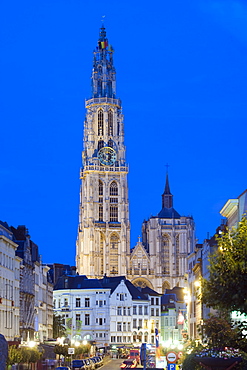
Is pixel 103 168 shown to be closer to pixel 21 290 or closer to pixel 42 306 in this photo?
pixel 42 306

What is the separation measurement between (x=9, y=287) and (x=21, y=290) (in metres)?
8.11

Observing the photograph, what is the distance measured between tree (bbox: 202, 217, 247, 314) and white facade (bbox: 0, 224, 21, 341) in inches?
1482

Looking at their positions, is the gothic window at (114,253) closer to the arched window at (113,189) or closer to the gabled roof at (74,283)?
the arched window at (113,189)

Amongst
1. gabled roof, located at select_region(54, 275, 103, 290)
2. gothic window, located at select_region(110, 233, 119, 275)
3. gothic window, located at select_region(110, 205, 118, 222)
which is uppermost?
gothic window, located at select_region(110, 205, 118, 222)

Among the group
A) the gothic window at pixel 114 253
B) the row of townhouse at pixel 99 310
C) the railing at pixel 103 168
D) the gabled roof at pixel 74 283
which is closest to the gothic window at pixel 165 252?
the gothic window at pixel 114 253

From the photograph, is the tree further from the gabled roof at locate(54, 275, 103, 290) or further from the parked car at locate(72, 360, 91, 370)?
the gabled roof at locate(54, 275, 103, 290)

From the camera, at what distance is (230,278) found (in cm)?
2889

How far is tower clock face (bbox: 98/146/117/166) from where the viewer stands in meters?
198

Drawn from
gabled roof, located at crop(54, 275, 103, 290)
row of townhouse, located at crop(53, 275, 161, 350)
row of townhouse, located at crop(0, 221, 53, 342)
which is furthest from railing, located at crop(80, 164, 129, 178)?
row of townhouse, located at crop(0, 221, 53, 342)

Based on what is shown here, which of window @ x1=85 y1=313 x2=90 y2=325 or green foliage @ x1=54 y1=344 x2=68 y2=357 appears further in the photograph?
window @ x1=85 y1=313 x2=90 y2=325

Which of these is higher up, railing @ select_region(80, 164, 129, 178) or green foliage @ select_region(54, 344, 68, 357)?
railing @ select_region(80, 164, 129, 178)

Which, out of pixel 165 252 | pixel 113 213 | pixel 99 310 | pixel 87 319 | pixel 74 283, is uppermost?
pixel 113 213

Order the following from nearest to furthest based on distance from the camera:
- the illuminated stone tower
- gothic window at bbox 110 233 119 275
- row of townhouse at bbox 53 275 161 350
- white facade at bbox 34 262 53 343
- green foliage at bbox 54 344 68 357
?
1. green foliage at bbox 54 344 68 357
2. white facade at bbox 34 262 53 343
3. row of townhouse at bbox 53 275 161 350
4. the illuminated stone tower
5. gothic window at bbox 110 233 119 275

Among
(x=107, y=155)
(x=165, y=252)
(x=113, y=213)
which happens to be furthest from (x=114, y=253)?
(x=107, y=155)
